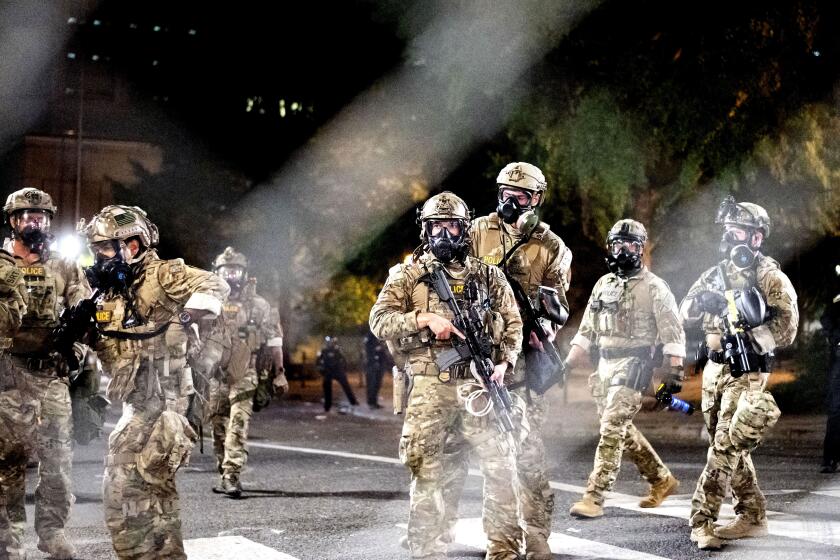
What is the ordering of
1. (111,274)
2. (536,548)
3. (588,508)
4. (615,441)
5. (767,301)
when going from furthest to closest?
(615,441) → (588,508) → (767,301) → (536,548) → (111,274)

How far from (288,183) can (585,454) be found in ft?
73.9

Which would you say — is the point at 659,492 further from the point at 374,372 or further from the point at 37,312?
the point at 374,372

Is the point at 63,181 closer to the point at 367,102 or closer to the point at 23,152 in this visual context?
the point at 23,152

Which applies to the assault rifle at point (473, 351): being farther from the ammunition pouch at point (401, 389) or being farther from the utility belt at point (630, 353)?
the utility belt at point (630, 353)

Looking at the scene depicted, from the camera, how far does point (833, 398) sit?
40.0 feet

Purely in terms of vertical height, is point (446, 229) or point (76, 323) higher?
point (446, 229)

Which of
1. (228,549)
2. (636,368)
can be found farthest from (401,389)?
(636,368)

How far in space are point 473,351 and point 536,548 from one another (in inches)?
57.8

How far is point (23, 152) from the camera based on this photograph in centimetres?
5709

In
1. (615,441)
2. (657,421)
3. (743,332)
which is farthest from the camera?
(657,421)

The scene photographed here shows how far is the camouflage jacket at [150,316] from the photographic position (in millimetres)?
6441

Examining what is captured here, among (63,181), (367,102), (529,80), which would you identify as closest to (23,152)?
(63,181)

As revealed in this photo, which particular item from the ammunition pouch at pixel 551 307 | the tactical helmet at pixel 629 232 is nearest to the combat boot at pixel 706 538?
the ammunition pouch at pixel 551 307

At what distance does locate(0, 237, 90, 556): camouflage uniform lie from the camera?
7586 mm
